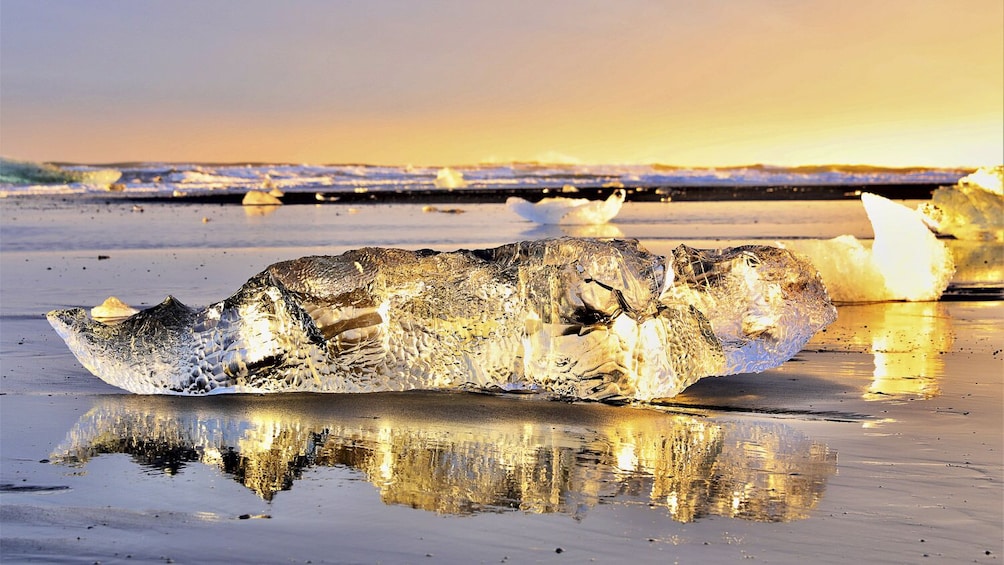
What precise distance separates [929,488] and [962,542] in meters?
0.60


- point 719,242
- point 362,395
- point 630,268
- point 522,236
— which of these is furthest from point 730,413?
point 522,236

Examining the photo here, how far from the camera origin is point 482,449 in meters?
4.82

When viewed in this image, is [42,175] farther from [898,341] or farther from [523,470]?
[523,470]

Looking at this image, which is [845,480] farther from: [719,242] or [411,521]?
[719,242]

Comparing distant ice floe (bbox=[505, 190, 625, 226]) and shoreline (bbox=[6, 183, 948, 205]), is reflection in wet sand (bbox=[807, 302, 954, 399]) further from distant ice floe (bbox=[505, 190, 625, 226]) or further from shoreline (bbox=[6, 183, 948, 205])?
shoreline (bbox=[6, 183, 948, 205])

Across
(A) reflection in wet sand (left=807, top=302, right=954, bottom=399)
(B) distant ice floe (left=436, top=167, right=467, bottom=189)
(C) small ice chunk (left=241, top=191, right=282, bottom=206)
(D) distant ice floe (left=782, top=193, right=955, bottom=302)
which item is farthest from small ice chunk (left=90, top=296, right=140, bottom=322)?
(B) distant ice floe (left=436, top=167, right=467, bottom=189)

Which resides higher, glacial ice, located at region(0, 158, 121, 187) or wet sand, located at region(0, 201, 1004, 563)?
glacial ice, located at region(0, 158, 121, 187)

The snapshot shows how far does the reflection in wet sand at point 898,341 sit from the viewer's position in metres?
6.22

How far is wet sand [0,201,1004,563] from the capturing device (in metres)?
3.61

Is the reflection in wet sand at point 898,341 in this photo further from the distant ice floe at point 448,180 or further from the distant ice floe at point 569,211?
the distant ice floe at point 448,180

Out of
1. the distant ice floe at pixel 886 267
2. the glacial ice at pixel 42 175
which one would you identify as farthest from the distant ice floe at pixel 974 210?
the glacial ice at pixel 42 175

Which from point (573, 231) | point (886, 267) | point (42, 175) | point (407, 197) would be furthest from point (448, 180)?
point (886, 267)

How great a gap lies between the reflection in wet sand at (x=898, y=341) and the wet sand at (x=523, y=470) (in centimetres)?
4

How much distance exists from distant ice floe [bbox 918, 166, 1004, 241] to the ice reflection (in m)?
12.8
